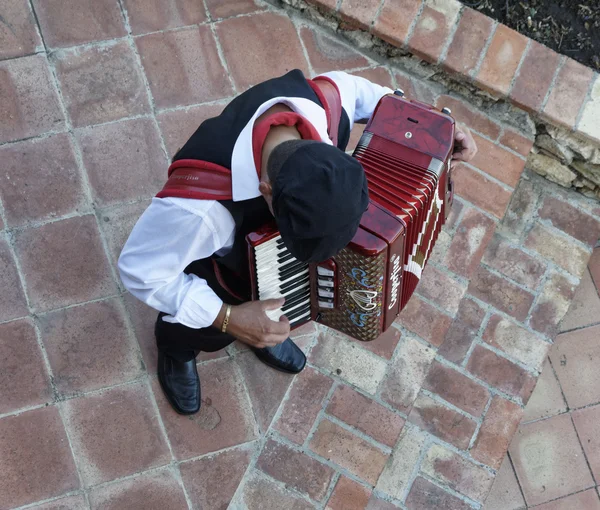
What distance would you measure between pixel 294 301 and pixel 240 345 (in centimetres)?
78

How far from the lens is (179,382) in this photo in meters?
2.44

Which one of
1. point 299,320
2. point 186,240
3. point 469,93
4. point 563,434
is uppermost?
point 186,240

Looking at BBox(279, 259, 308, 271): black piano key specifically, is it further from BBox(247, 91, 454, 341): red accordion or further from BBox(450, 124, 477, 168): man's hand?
BBox(450, 124, 477, 168): man's hand

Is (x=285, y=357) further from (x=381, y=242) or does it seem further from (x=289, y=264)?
(x=381, y=242)

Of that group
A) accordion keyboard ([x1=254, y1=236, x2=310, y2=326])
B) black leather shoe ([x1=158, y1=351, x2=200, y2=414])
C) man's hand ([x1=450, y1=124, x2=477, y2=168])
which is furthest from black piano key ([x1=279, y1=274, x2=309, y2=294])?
black leather shoe ([x1=158, y1=351, x2=200, y2=414])

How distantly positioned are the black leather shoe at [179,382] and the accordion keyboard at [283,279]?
2.10 ft

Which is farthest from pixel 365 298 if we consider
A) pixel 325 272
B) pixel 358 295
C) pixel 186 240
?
pixel 186 240

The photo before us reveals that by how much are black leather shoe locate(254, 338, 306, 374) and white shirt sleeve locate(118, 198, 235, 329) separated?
0.76 meters

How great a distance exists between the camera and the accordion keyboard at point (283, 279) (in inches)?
68.2

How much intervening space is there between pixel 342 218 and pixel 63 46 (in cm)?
184

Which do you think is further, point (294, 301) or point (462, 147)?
point (462, 147)

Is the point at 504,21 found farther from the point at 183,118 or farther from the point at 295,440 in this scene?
the point at 295,440

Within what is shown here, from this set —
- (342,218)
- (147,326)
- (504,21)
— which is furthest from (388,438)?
(504,21)

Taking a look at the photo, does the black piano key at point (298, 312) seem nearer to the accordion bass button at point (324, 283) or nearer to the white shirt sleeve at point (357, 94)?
the accordion bass button at point (324, 283)
